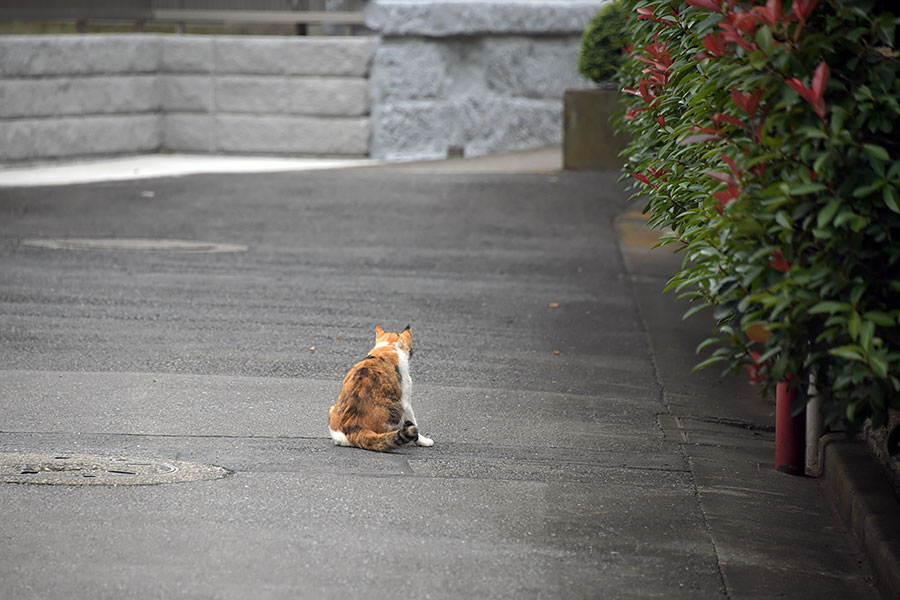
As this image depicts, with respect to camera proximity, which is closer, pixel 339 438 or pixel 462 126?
pixel 339 438

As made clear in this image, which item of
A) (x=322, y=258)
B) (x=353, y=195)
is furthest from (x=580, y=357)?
(x=353, y=195)

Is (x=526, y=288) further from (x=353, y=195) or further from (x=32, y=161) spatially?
(x=32, y=161)

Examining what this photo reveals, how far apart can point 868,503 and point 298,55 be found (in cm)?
1412

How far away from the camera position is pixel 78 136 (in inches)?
688

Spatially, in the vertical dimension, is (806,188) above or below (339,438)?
above

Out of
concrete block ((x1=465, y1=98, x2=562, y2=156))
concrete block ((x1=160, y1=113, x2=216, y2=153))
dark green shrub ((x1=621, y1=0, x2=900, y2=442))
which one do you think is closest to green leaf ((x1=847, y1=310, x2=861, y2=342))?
dark green shrub ((x1=621, y1=0, x2=900, y2=442))

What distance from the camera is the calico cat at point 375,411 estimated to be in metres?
6.02

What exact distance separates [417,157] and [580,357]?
1070 centimetres

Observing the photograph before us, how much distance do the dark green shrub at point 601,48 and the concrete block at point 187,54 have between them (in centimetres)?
595

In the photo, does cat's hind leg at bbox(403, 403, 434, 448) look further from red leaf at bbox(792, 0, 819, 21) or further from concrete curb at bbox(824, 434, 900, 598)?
red leaf at bbox(792, 0, 819, 21)

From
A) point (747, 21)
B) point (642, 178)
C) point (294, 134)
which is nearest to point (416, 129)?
point (294, 134)

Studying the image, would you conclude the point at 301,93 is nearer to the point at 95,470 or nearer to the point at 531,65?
the point at 531,65

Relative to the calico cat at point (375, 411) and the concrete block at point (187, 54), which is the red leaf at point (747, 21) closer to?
the calico cat at point (375, 411)

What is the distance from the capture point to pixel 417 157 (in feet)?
61.3
